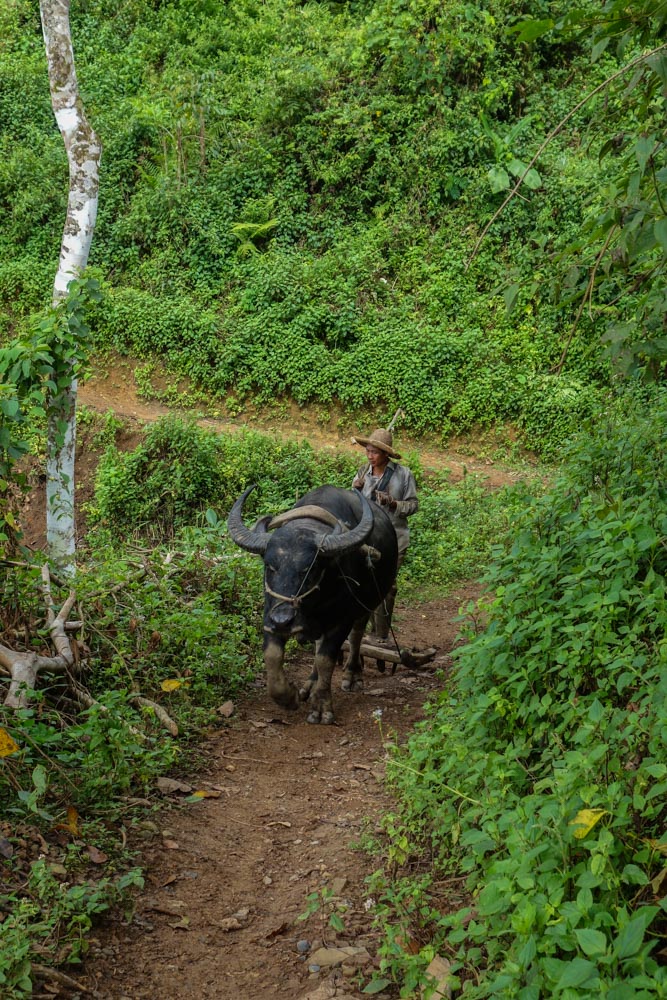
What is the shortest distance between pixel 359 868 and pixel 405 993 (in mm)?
1135

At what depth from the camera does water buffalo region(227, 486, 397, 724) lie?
6488mm

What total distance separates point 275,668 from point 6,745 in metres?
2.50

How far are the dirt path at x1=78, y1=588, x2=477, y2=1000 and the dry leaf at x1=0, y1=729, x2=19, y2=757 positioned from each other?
32.9 inches

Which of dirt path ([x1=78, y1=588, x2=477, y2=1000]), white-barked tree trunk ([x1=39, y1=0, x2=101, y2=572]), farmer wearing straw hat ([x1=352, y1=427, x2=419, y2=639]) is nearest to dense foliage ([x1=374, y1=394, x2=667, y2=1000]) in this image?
dirt path ([x1=78, y1=588, x2=477, y2=1000])

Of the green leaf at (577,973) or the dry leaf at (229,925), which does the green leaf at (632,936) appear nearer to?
the green leaf at (577,973)

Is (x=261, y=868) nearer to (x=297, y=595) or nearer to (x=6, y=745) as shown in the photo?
(x=6, y=745)

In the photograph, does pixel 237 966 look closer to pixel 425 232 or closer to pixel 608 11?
pixel 608 11

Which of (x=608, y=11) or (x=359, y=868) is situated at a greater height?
(x=608, y=11)

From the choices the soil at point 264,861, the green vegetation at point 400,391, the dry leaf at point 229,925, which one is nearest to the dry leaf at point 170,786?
the soil at point 264,861

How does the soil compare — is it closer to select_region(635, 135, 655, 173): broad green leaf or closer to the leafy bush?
select_region(635, 135, 655, 173): broad green leaf

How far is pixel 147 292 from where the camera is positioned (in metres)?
17.4

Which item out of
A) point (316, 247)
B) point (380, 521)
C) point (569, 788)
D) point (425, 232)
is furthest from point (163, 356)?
point (569, 788)

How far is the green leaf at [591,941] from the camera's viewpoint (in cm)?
278

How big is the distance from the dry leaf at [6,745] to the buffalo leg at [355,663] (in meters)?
3.49
